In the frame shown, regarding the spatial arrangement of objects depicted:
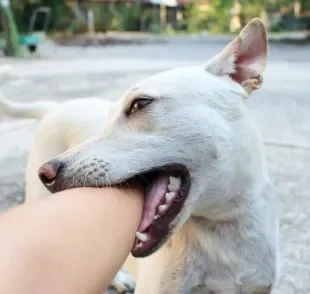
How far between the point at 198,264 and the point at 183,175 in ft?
1.43

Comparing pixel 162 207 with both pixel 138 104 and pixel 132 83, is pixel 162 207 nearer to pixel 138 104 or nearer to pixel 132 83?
pixel 138 104

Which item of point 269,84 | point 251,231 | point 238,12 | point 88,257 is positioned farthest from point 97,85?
point 238,12

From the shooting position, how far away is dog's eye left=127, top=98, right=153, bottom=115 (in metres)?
2.13

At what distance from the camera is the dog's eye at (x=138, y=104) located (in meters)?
2.13

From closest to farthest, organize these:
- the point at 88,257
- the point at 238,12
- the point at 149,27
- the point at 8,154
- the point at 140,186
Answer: the point at 88,257 < the point at 140,186 < the point at 8,154 < the point at 238,12 < the point at 149,27

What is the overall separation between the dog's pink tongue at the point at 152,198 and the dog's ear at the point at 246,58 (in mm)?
572

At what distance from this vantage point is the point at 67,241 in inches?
58.4

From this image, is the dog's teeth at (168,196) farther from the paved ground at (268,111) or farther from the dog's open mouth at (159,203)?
the paved ground at (268,111)

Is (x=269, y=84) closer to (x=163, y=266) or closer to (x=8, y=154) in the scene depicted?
(x=8, y=154)

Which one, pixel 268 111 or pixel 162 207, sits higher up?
pixel 162 207

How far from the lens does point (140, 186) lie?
78.0 inches

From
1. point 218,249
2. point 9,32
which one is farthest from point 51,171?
point 9,32

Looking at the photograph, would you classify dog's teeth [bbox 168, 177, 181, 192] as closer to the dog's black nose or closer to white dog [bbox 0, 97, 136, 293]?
the dog's black nose

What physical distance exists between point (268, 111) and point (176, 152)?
5.48m
